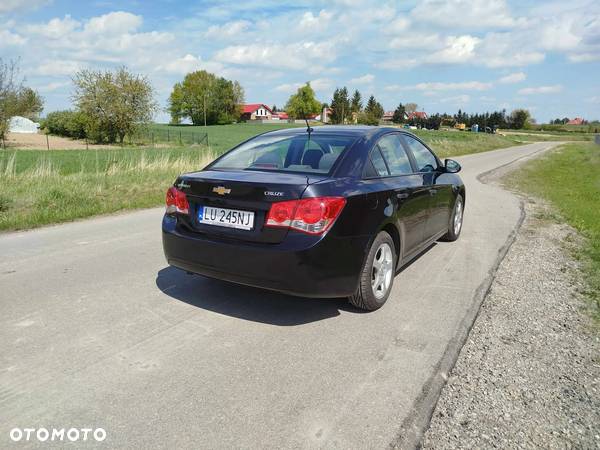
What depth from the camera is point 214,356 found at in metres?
3.17

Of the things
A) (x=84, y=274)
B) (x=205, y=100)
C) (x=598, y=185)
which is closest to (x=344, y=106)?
(x=205, y=100)

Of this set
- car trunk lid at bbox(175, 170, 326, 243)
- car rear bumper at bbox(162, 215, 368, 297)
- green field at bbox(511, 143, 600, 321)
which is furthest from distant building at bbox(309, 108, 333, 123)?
car rear bumper at bbox(162, 215, 368, 297)

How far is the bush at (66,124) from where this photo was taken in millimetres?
47263

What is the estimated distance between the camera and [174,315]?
151 inches

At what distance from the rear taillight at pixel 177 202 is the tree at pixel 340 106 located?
11192 cm

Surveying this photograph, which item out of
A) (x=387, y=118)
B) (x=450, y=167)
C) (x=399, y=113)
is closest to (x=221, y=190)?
(x=450, y=167)

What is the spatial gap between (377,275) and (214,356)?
63.8 inches

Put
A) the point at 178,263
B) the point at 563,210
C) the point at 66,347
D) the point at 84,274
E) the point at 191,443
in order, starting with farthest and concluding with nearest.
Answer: the point at 563,210, the point at 84,274, the point at 178,263, the point at 66,347, the point at 191,443

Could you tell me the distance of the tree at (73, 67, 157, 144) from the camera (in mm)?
41344

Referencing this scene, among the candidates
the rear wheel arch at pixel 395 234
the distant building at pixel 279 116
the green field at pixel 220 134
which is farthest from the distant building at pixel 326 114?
the rear wheel arch at pixel 395 234

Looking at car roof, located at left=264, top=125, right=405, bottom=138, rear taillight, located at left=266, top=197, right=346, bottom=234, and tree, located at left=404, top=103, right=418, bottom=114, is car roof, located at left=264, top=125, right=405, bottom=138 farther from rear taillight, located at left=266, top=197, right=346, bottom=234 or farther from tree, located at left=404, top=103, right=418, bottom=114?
tree, located at left=404, top=103, right=418, bottom=114

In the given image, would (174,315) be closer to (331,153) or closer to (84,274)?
(84,274)

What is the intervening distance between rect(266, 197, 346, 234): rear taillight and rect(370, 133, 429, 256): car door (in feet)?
2.45

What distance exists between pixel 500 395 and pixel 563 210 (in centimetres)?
867
